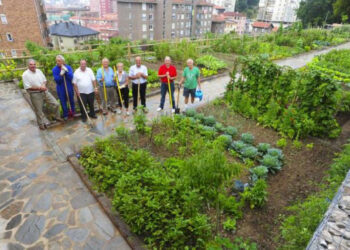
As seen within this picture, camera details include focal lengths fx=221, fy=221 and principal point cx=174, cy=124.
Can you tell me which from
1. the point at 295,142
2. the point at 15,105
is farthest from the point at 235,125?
the point at 15,105

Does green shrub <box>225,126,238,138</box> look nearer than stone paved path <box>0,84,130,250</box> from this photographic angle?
No

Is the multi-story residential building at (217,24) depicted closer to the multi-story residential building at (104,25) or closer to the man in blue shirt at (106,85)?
the multi-story residential building at (104,25)

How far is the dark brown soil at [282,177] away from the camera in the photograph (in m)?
3.41

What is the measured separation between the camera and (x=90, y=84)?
6.13m

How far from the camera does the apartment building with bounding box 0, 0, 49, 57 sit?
27.7 metres

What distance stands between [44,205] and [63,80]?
362 centimetres

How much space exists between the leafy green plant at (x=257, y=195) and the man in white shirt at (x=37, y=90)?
5475 millimetres

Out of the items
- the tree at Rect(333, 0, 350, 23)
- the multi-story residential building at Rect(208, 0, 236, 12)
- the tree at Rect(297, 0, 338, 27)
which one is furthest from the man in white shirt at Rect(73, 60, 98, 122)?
the multi-story residential building at Rect(208, 0, 236, 12)

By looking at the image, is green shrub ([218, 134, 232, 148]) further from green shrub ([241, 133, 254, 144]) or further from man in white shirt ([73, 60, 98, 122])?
man in white shirt ([73, 60, 98, 122])

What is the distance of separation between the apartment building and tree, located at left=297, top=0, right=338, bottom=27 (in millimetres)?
41159

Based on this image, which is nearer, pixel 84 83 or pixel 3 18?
pixel 84 83

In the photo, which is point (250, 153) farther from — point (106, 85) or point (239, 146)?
point (106, 85)

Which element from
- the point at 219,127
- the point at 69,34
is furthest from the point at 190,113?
the point at 69,34

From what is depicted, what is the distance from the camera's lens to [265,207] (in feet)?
12.5
